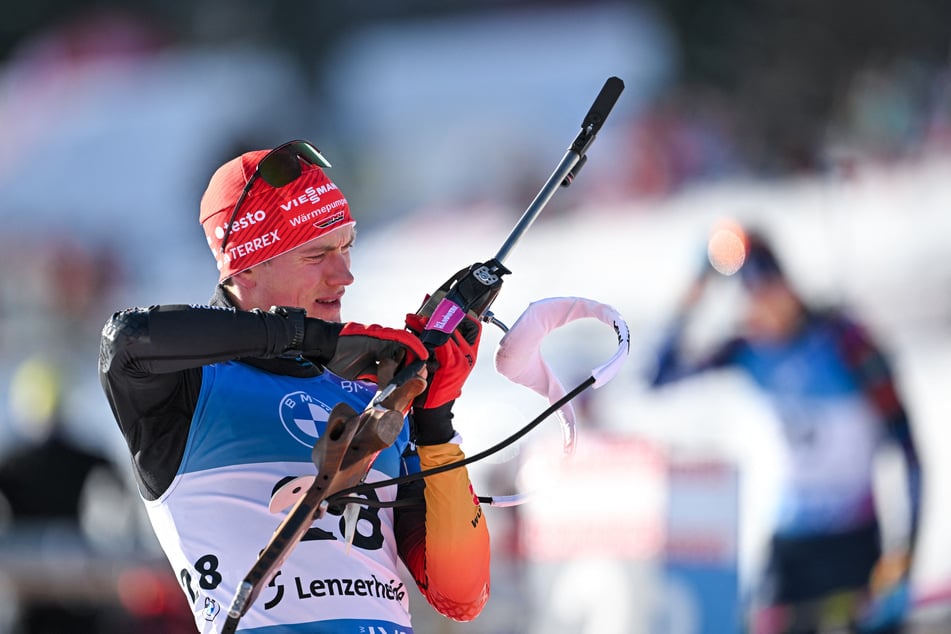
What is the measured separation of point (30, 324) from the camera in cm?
1245

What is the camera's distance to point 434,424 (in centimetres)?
264

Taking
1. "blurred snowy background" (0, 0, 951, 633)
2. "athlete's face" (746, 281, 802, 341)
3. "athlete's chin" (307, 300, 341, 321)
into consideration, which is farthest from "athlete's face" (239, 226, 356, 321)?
"athlete's face" (746, 281, 802, 341)

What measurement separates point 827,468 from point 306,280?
3.42 meters

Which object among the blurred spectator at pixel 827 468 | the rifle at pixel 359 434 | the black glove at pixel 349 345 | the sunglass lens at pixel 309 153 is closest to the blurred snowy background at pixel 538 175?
the blurred spectator at pixel 827 468

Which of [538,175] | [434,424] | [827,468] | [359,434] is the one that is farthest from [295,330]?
[538,175]

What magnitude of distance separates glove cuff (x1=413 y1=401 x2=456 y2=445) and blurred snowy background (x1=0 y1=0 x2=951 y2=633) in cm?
207

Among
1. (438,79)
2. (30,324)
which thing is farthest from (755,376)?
(438,79)

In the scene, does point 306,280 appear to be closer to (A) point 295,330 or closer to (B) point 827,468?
(A) point 295,330

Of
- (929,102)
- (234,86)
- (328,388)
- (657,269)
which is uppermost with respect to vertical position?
(234,86)

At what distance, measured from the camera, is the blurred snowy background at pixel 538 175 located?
6426 millimetres

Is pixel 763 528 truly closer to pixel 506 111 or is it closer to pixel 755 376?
pixel 755 376

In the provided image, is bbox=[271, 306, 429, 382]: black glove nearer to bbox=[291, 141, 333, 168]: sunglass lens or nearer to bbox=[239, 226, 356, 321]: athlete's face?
bbox=[239, 226, 356, 321]: athlete's face

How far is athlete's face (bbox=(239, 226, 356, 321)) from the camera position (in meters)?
2.92

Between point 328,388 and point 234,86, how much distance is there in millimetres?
14473
